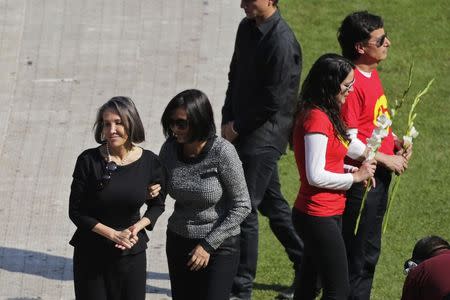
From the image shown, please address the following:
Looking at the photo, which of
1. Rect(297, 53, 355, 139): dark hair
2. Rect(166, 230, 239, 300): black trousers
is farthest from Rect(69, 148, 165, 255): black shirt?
Rect(297, 53, 355, 139): dark hair

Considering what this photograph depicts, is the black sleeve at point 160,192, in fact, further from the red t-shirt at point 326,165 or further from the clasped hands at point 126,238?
the red t-shirt at point 326,165

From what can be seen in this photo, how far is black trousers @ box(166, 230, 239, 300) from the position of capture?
23.6 ft

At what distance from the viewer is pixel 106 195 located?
7.07 metres

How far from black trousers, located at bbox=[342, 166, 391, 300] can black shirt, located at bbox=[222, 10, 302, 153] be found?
865 mm

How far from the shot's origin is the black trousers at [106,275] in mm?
7219

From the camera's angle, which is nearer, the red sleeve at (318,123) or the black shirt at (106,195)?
the black shirt at (106,195)

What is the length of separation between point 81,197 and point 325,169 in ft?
4.85

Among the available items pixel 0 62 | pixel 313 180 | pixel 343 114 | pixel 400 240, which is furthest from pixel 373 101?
pixel 0 62

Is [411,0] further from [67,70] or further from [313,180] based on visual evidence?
[313,180]

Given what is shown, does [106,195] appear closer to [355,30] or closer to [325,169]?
[325,169]

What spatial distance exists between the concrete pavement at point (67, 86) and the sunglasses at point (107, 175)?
193 cm

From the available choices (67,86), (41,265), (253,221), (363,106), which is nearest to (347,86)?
(363,106)

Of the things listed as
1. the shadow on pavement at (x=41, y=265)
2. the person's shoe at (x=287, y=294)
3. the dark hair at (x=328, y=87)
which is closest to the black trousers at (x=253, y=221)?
the person's shoe at (x=287, y=294)

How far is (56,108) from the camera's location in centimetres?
1156
